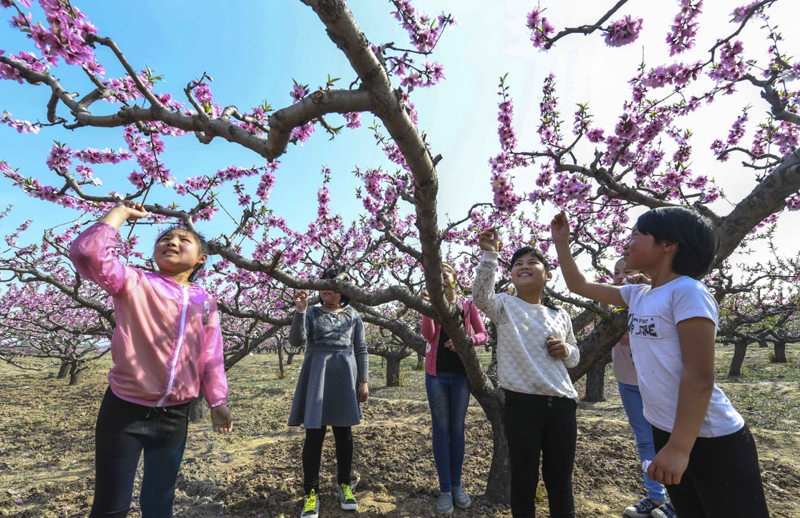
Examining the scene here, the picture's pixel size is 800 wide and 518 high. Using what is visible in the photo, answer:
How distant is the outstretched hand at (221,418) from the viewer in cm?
200

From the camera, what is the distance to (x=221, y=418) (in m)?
2.02

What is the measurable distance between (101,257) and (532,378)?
2.32m

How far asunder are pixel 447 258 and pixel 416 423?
6.28 metres

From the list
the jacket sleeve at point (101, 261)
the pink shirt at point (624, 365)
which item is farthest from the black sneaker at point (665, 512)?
the jacket sleeve at point (101, 261)

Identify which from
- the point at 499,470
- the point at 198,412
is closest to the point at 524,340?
the point at 499,470

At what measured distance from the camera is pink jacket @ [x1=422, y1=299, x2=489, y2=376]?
3.12m

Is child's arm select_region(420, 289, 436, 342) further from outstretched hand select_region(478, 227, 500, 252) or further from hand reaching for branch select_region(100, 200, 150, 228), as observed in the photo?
hand reaching for branch select_region(100, 200, 150, 228)

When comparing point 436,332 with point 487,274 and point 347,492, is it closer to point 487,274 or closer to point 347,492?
point 487,274

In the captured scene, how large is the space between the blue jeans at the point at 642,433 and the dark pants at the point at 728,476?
1.63 metres

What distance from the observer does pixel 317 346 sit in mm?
3096

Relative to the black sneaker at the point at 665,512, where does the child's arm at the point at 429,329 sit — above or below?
above

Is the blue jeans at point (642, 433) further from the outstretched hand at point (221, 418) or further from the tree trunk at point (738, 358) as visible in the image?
the tree trunk at point (738, 358)

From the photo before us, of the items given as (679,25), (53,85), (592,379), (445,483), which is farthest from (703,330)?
(592,379)

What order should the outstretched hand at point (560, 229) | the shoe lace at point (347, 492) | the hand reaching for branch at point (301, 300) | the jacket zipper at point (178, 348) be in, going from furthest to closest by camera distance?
the shoe lace at point (347, 492), the hand reaching for branch at point (301, 300), the outstretched hand at point (560, 229), the jacket zipper at point (178, 348)
